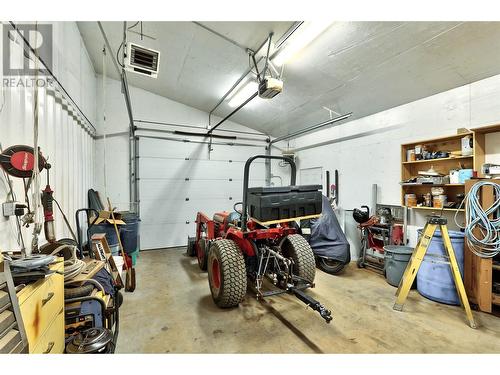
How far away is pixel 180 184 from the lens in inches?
226

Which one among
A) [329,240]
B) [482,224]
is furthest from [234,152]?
[482,224]

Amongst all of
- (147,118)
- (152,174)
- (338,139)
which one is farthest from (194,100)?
(338,139)

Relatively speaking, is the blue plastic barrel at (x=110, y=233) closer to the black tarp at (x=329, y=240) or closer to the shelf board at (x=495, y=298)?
the black tarp at (x=329, y=240)

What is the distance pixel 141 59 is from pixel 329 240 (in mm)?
3677

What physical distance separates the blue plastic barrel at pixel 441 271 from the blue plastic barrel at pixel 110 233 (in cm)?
433

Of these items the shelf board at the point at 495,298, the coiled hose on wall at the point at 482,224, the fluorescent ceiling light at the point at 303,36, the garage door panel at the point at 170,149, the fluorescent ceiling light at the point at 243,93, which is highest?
the fluorescent ceiling light at the point at 243,93

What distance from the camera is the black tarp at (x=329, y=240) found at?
3.53 meters

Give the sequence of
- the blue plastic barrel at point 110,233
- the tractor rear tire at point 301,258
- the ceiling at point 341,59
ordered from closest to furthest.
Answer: the ceiling at point 341,59 → the tractor rear tire at point 301,258 → the blue plastic barrel at point 110,233


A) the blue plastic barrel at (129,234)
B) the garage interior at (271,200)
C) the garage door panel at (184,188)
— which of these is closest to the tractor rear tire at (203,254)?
the garage interior at (271,200)

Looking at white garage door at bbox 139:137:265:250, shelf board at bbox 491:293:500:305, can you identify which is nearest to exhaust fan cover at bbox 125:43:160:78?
white garage door at bbox 139:137:265:250

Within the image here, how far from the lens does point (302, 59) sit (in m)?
3.26

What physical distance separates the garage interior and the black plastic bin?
16 millimetres

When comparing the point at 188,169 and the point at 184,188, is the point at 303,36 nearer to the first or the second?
the point at 188,169

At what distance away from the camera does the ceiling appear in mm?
2506
